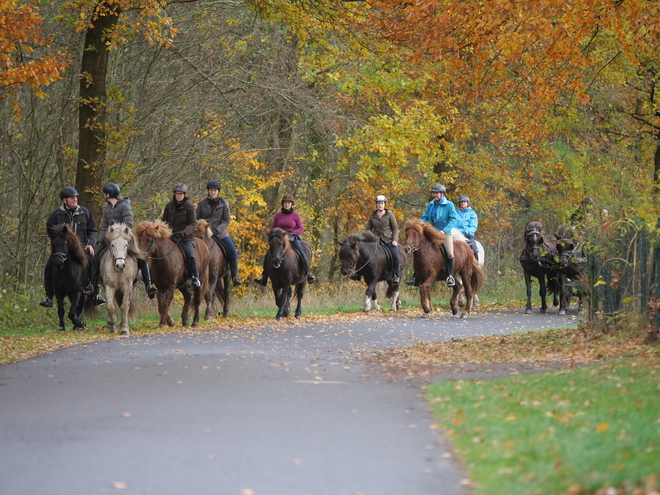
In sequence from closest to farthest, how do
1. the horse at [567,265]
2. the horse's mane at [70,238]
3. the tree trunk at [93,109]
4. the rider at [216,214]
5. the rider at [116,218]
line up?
1. the rider at [116,218]
2. the horse's mane at [70,238]
3. the tree trunk at [93,109]
4. the rider at [216,214]
5. the horse at [567,265]

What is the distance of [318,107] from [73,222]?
11.3 meters

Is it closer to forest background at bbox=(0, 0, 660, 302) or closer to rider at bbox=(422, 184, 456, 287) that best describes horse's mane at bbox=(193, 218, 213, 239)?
forest background at bbox=(0, 0, 660, 302)

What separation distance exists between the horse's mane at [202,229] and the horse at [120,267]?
118 inches

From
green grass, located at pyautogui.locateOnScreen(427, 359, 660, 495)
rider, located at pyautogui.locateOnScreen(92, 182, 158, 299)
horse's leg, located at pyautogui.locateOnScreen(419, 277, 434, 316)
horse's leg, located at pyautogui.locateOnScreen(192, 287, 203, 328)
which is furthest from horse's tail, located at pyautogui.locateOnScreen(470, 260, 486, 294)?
green grass, located at pyautogui.locateOnScreen(427, 359, 660, 495)

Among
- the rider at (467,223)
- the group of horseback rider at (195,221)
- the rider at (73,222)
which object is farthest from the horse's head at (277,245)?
the rider at (467,223)

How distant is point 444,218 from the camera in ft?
80.9

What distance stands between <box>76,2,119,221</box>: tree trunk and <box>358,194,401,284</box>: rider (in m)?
7.21

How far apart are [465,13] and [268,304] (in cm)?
1447

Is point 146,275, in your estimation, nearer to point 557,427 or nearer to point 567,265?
point 567,265

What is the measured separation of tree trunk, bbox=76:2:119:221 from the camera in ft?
70.4

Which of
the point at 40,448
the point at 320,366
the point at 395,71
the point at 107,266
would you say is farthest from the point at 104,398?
the point at 395,71

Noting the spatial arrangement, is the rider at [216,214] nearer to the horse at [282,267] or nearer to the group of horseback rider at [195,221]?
the group of horseback rider at [195,221]

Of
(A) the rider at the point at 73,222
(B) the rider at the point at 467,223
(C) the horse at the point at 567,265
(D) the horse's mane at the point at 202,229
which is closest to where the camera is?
(A) the rider at the point at 73,222

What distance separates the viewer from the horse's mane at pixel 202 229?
21.4 metres
